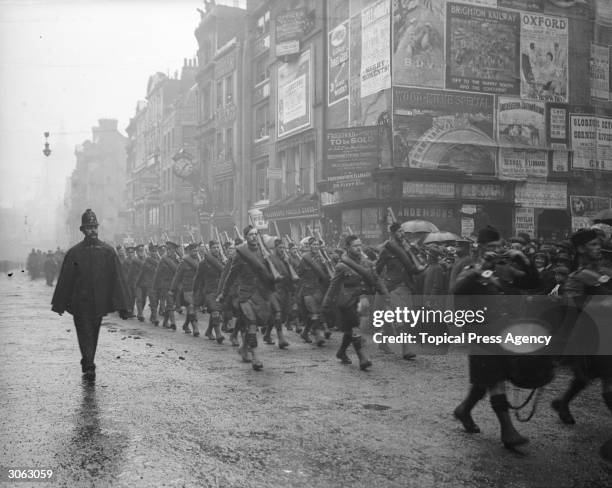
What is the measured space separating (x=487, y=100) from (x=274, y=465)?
21810 mm

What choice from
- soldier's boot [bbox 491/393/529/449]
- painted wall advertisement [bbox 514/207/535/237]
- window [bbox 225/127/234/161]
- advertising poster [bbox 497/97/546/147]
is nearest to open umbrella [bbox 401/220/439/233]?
painted wall advertisement [bbox 514/207/535/237]

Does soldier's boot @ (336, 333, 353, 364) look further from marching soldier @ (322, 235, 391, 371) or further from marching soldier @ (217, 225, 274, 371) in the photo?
marching soldier @ (217, 225, 274, 371)

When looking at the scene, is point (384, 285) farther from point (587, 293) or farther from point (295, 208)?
point (295, 208)

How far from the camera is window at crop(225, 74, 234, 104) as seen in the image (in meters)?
40.2

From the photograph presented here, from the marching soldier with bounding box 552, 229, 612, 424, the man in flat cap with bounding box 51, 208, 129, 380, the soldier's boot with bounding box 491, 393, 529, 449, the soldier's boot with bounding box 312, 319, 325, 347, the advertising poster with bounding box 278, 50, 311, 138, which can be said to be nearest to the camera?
the soldier's boot with bounding box 491, 393, 529, 449

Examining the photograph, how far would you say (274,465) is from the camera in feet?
15.1

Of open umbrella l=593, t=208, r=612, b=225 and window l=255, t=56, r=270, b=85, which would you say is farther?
window l=255, t=56, r=270, b=85

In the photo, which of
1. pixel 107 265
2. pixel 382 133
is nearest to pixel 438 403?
pixel 107 265

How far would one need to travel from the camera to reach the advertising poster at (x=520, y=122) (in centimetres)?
2433

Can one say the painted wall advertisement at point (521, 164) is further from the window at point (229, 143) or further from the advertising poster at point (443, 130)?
the window at point (229, 143)

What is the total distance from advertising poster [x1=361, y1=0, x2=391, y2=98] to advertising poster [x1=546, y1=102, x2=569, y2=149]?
22.9ft

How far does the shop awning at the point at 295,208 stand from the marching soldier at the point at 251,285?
1835 centimetres

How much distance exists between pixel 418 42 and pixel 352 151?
14.6ft

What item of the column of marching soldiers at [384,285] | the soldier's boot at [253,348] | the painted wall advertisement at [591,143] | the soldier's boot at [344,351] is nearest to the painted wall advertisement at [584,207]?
the painted wall advertisement at [591,143]
